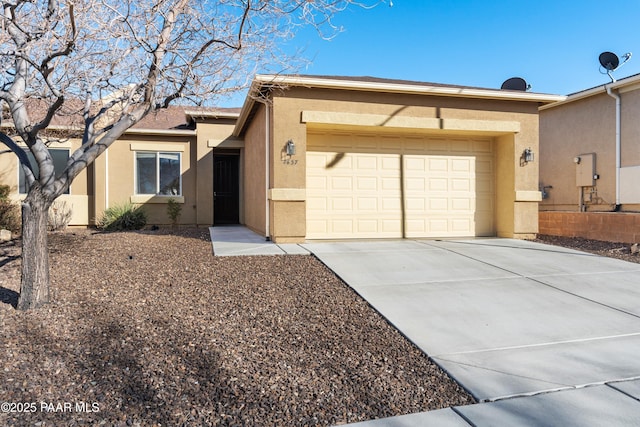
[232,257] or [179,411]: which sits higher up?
[232,257]

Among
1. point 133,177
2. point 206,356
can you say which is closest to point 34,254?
point 206,356

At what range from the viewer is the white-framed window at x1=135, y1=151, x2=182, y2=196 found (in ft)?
45.6

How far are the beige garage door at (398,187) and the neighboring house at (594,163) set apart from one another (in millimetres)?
2684

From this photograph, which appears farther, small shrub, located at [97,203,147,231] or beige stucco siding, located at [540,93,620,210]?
small shrub, located at [97,203,147,231]

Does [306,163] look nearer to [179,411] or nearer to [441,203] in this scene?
[441,203]

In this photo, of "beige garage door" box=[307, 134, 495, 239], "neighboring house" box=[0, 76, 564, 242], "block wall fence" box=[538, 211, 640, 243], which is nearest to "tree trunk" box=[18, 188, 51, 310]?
"neighboring house" box=[0, 76, 564, 242]

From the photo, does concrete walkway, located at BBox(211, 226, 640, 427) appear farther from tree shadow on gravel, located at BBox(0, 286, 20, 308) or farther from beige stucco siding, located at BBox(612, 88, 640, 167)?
beige stucco siding, located at BBox(612, 88, 640, 167)

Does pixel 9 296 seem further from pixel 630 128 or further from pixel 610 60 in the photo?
pixel 610 60

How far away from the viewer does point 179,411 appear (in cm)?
283

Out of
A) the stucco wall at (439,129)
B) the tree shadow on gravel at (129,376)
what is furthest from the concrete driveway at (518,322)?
the stucco wall at (439,129)

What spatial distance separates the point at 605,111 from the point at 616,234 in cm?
422

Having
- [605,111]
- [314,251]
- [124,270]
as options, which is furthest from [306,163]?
[605,111]

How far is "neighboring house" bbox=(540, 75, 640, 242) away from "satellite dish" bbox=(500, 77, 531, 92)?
1.35 meters

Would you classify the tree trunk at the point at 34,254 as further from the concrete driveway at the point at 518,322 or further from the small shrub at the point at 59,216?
the small shrub at the point at 59,216
